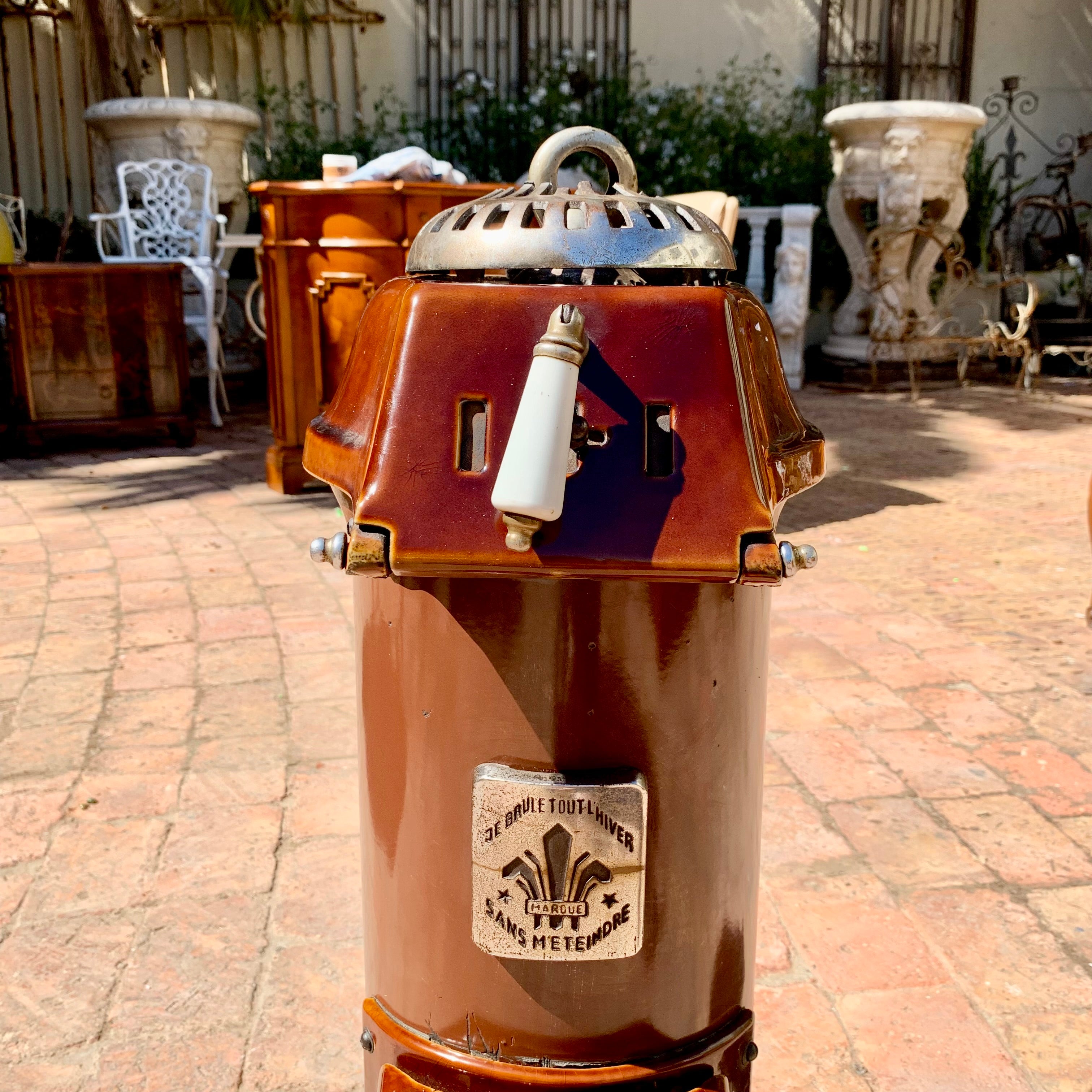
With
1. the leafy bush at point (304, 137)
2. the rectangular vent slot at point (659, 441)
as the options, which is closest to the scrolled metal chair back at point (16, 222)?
the leafy bush at point (304, 137)

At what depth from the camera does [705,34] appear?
9.78 m

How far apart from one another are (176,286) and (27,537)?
2075 mm

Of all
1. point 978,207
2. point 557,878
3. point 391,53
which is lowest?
point 557,878

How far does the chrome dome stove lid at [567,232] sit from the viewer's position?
45.4 inches

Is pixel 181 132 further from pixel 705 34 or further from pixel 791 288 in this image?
pixel 705 34

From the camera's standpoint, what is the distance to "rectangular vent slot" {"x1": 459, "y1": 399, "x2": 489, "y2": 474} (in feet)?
3.58

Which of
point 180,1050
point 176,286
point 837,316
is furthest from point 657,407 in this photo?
point 837,316

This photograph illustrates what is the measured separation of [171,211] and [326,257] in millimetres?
3110

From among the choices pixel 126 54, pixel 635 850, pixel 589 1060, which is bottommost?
pixel 589 1060

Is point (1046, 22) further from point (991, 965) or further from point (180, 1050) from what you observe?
point (180, 1050)

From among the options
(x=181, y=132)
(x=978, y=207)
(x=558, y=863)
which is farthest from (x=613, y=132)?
(x=558, y=863)

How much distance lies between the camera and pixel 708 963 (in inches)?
50.8

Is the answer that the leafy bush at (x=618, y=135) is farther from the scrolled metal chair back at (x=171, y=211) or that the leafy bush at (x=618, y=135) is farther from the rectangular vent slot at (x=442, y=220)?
the rectangular vent slot at (x=442, y=220)

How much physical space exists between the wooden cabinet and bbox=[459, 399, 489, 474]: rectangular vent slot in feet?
10.5
